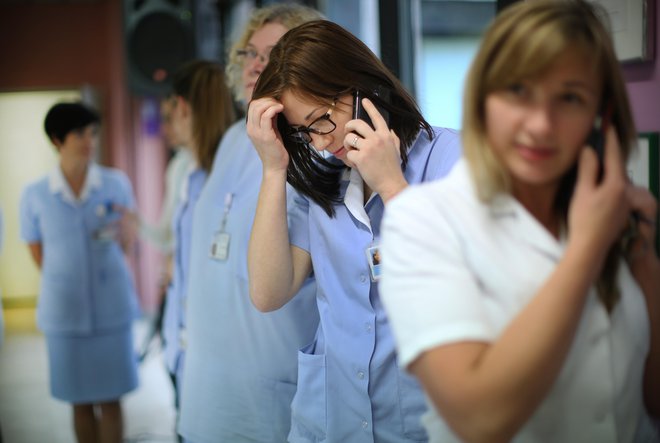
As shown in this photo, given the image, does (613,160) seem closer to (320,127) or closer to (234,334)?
(320,127)

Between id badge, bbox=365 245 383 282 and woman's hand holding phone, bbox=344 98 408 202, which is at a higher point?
woman's hand holding phone, bbox=344 98 408 202

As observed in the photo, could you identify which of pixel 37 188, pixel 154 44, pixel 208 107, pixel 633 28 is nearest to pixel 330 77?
pixel 633 28

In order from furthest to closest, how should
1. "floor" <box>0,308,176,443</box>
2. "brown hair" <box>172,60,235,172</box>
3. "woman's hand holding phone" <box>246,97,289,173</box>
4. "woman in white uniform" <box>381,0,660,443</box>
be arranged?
"floor" <box>0,308,176,443</box> < "brown hair" <box>172,60,235,172</box> < "woman's hand holding phone" <box>246,97,289,173</box> < "woman in white uniform" <box>381,0,660,443</box>

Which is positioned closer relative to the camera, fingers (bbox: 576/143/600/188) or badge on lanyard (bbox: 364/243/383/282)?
fingers (bbox: 576/143/600/188)

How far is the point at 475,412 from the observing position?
2.89 feet

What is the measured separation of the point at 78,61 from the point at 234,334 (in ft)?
23.3

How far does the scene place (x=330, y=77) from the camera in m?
1.50

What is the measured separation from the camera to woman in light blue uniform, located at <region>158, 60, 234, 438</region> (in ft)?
9.55

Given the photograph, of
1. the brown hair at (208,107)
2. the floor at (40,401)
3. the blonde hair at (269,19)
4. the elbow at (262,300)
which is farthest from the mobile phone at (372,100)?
the floor at (40,401)

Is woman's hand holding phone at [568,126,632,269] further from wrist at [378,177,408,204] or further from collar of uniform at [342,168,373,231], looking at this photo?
collar of uniform at [342,168,373,231]

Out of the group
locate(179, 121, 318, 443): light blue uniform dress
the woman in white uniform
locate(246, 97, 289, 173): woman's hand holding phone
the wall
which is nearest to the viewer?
the woman in white uniform

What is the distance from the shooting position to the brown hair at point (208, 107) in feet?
9.48

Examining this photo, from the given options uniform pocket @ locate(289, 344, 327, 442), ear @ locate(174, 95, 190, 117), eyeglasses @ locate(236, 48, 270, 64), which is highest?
eyeglasses @ locate(236, 48, 270, 64)

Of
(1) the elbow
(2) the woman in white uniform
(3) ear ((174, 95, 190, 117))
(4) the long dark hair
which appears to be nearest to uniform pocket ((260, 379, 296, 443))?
(1) the elbow
